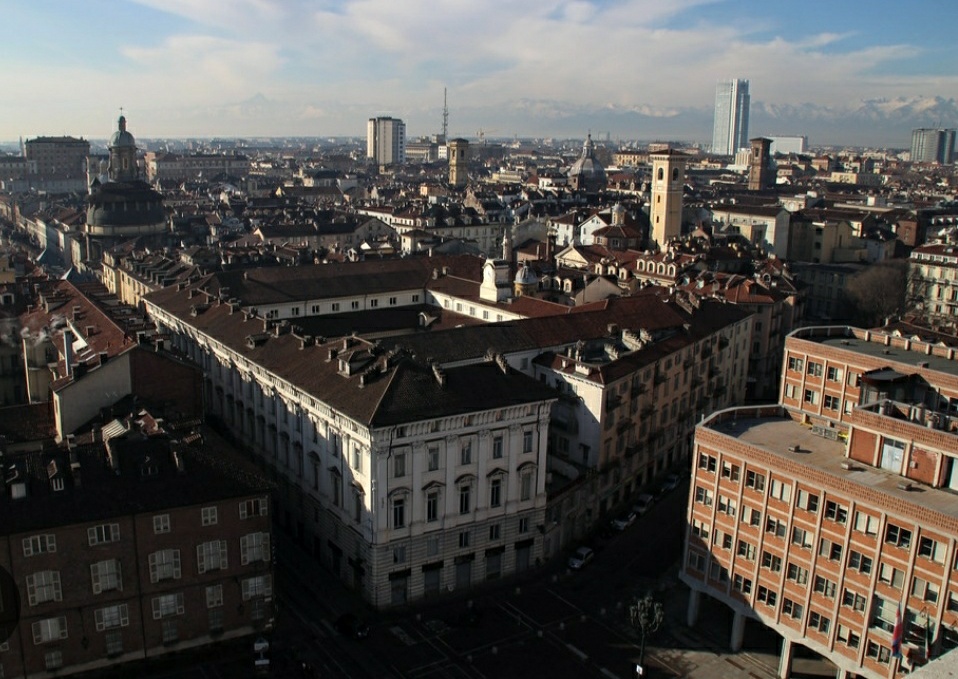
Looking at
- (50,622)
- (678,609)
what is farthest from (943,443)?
(50,622)

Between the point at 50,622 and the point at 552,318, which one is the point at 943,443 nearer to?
the point at 552,318

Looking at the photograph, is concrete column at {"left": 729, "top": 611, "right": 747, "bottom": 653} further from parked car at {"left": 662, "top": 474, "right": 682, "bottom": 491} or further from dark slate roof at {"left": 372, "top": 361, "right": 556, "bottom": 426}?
parked car at {"left": 662, "top": 474, "right": 682, "bottom": 491}

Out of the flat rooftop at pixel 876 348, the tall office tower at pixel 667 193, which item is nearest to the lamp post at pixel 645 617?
the flat rooftop at pixel 876 348

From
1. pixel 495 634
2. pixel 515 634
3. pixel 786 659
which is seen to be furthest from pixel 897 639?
pixel 495 634

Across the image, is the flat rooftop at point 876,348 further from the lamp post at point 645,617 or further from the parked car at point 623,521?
the lamp post at point 645,617

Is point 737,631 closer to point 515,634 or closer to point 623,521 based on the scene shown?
point 515,634

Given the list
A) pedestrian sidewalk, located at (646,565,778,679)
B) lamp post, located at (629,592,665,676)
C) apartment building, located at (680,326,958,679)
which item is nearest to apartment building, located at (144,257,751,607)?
pedestrian sidewalk, located at (646,565,778,679)
